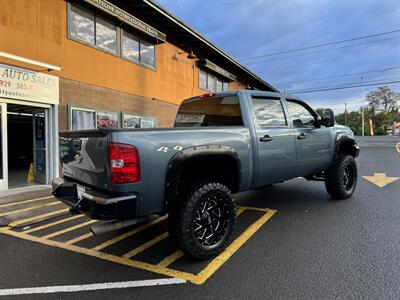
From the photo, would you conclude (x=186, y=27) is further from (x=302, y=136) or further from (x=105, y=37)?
(x=302, y=136)

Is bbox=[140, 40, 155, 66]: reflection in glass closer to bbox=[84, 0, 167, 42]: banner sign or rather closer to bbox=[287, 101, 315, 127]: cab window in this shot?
bbox=[84, 0, 167, 42]: banner sign

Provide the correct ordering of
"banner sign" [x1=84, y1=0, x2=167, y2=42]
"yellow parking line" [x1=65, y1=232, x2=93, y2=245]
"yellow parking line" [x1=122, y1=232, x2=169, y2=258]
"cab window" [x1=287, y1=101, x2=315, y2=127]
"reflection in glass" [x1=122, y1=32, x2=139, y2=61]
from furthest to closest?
"reflection in glass" [x1=122, y1=32, x2=139, y2=61]
"banner sign" [x1=84, y1=0, x2=167, y2=42]
"cab window" [x1=287, y1=101, x2=315, y2=127]
"yellow parking line" [x1=65, y1=232, x2=93, y2=245]
"yellow parking line" [x1=122, y1=232, x2=169, y2=258]

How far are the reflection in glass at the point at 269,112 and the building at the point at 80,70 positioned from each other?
661 cm

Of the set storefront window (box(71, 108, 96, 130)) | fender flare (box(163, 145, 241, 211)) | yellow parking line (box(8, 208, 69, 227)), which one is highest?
storefront window (box(71, 108, 96, 130))

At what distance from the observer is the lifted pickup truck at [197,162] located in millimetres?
2912

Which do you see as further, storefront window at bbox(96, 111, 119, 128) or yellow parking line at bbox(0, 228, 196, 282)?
storefront window at bbox(96, 111, 119, 128)

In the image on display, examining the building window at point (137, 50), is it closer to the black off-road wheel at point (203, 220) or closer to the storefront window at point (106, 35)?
the storefront window at point (106, 35)

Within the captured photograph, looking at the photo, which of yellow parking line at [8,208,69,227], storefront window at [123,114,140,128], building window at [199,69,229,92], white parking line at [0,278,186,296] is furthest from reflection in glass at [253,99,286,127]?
building window at [199,69,229,92]

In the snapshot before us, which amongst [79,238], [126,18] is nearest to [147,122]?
[126,18]

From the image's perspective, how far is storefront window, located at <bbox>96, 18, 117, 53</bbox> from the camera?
402 inches

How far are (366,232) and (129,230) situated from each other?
351 cm

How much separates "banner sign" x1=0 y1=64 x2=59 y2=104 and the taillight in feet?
21.0

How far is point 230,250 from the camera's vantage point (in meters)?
3.78

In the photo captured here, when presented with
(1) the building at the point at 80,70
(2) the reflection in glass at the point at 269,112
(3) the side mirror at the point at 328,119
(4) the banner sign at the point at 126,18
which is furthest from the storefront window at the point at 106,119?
(3) the side mirror at the point at 328,119
